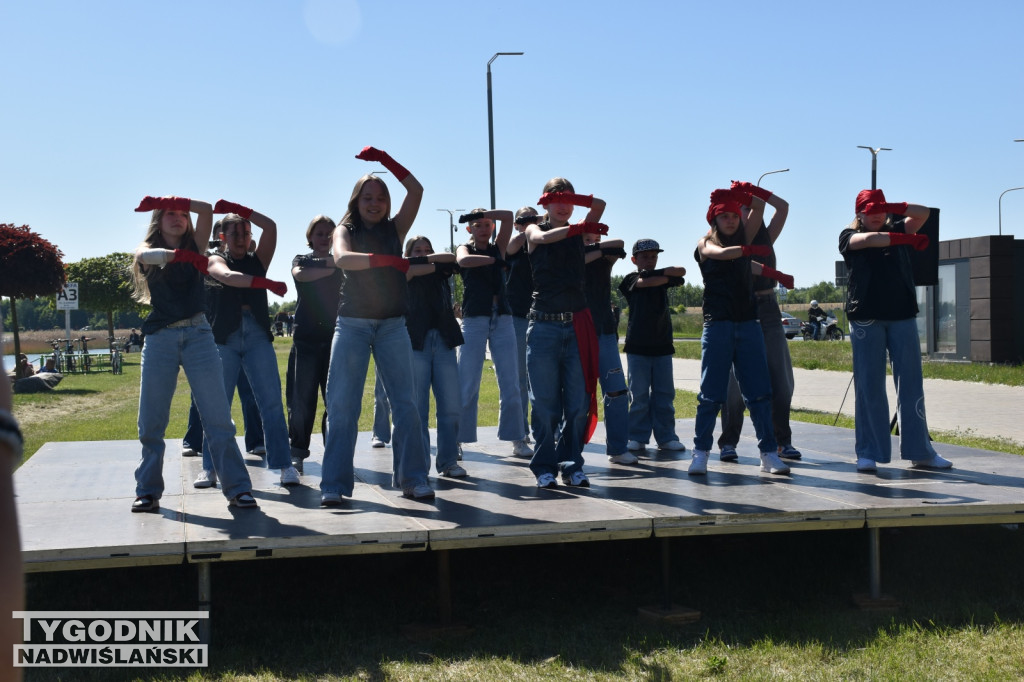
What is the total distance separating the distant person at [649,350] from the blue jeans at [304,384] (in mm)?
2348

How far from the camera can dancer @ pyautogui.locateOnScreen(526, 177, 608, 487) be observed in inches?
240

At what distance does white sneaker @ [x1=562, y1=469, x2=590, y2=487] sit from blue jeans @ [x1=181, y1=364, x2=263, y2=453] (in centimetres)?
290

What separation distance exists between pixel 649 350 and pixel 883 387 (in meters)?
1.86

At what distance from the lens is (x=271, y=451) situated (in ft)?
21.5

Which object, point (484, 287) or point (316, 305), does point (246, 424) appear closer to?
point (316, 305)

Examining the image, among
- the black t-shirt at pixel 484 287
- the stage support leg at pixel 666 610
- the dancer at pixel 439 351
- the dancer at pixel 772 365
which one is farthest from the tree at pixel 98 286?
the stage support leg at pixel 666 610

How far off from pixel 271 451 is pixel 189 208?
1.76m

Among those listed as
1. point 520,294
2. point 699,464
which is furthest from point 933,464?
point 520,294

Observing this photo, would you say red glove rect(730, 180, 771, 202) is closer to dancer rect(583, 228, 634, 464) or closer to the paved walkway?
dancer rect(583, 228, 634, 464)

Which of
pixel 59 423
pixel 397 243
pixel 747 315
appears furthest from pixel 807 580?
pixel 59 423

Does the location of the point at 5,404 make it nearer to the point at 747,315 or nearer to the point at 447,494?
the point at 447,494

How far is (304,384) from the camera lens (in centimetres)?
706

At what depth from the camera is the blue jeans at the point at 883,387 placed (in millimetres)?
6555

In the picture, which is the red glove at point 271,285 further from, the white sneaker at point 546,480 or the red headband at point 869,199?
the red headband at point 869,199
